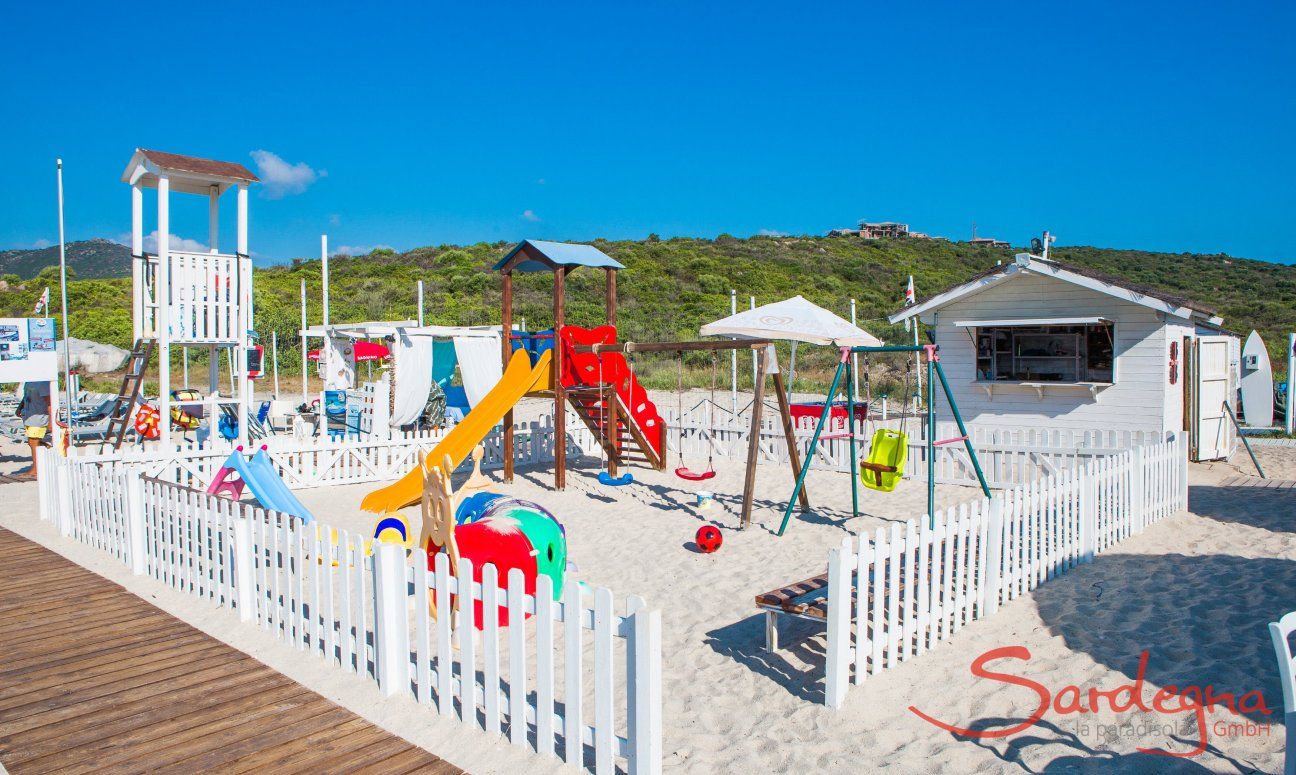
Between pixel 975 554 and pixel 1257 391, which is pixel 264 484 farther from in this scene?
pixel 1257 391

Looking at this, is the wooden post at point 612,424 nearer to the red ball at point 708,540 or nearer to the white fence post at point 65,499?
the red ball at point 708,540

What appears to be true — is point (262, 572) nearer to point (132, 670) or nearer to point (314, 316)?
point (132, 670)

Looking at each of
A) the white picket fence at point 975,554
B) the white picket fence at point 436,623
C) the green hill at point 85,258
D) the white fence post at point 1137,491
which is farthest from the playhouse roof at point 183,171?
the green hill at point 85,258

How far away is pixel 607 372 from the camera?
12.6 m

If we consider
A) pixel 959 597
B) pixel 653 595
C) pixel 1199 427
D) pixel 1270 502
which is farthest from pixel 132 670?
pixel 1199 427

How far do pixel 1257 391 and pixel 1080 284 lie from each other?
6976 millimetres

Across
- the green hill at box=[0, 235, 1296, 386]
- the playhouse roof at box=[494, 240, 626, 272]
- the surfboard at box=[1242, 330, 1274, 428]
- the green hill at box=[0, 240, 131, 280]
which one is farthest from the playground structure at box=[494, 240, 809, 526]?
the green hill at box=[0, 240, 131, 280]

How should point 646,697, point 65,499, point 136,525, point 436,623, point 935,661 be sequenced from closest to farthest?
point 646,697 < point 935,661 < point 436,623 < point 136,525 < point 65,499

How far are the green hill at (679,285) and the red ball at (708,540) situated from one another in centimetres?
1994

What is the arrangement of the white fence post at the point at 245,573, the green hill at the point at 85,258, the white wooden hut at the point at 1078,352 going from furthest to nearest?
1. the green hill at the point at 85,258
2. the white wooden hut at the point at 1078,352
3. the white fence post at the point at 245,573

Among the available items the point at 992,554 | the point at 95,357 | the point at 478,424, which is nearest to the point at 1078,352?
the point at 992,554

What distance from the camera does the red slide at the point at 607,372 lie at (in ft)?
41.0

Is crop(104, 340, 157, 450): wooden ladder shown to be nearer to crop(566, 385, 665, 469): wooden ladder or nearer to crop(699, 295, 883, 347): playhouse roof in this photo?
crop(566, 385, 665, 469): wooden ladder

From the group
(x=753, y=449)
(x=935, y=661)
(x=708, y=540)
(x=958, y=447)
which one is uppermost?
(x=753, y=449)
